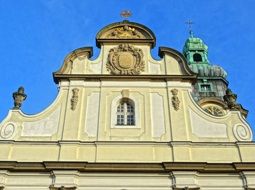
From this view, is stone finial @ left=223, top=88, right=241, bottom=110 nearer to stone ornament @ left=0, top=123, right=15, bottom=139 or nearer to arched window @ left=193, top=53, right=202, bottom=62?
stone ornament @ left=0, top=123, right=15, bottom=139

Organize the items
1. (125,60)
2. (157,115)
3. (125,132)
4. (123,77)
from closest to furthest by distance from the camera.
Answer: (125,132) < (157,115) < (123,77) < (125,60)

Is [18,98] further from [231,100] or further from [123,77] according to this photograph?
[231,100]

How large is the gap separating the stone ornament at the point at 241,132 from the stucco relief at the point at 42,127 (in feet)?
22.5

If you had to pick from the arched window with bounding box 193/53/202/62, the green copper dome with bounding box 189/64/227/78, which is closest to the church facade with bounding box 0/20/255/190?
the green copper dome with bounding box 189/64/227/78

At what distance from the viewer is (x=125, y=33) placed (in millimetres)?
17453

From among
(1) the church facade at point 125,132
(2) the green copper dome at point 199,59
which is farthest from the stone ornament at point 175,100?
(2) the green copper dome at point 199,59

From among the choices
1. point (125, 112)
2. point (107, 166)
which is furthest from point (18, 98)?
point (107, 166)

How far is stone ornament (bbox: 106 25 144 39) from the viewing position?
17.3 metres

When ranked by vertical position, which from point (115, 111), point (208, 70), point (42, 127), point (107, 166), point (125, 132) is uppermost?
point (208, 70)

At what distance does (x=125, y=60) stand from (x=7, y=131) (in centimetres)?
569

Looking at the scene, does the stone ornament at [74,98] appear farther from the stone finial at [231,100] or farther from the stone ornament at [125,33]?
the stone finial at [231,100]

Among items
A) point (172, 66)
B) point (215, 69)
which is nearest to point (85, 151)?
point (172, 66)

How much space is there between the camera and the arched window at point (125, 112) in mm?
14861

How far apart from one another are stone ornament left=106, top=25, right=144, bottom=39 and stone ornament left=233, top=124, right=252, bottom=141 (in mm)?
6009
